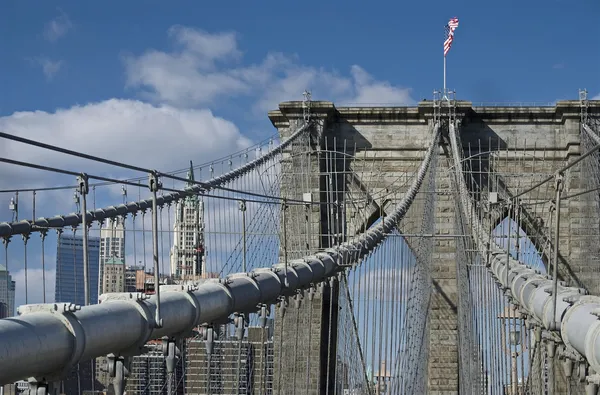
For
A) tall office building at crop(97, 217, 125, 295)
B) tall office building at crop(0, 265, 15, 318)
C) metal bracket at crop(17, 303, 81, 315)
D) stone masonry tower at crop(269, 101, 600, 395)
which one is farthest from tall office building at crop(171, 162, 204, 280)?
metal bracket at crop(17, 303, 81, 315)

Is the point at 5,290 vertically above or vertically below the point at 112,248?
below

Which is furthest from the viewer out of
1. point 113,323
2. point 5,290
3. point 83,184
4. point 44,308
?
point 5,290

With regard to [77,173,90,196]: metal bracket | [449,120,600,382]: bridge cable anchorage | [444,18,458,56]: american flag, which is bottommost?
[449,120,600,382]: bridge cable anchorage

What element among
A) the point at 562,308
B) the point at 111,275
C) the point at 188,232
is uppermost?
the point at 188,232

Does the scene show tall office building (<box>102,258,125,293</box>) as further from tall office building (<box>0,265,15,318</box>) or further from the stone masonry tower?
the stone masonry tower

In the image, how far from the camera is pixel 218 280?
6711mm

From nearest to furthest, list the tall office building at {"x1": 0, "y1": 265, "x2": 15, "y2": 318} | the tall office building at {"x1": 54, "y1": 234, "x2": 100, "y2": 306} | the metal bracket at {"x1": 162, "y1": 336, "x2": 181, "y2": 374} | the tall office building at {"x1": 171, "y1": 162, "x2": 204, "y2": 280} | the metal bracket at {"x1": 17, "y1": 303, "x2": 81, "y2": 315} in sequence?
the metal bracket at {"x1": 17, "y1": 303, "x2": 81, "y2": 315}, the metal bracket at {"x1": 162, "y1": 336, "x2": 181, "y2": 374}, the tall office building at {"x1": 54, "y1": 234, "x2": 100, "y2": 306}, the tall office building at {"x1": 0, "y1": 265, "x2": 15, "y2": 318}, the tall office building at {"x1": 171, "y1": 162, "x2": 204, "y2": 280}

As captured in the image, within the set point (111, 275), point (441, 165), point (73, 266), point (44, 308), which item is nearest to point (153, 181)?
point (44, 308)

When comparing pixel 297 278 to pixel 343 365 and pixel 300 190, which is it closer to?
pixel 343 365

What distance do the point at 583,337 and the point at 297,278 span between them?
4.18m

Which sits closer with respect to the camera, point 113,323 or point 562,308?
point 113,323

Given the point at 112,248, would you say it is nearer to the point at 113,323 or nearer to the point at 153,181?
the point at 153,181

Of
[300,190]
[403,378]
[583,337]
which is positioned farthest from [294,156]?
[583,337]

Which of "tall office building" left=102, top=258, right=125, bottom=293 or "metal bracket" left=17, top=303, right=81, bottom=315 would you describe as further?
"tall office building" left=102, top=258, right=125, bottom=293
